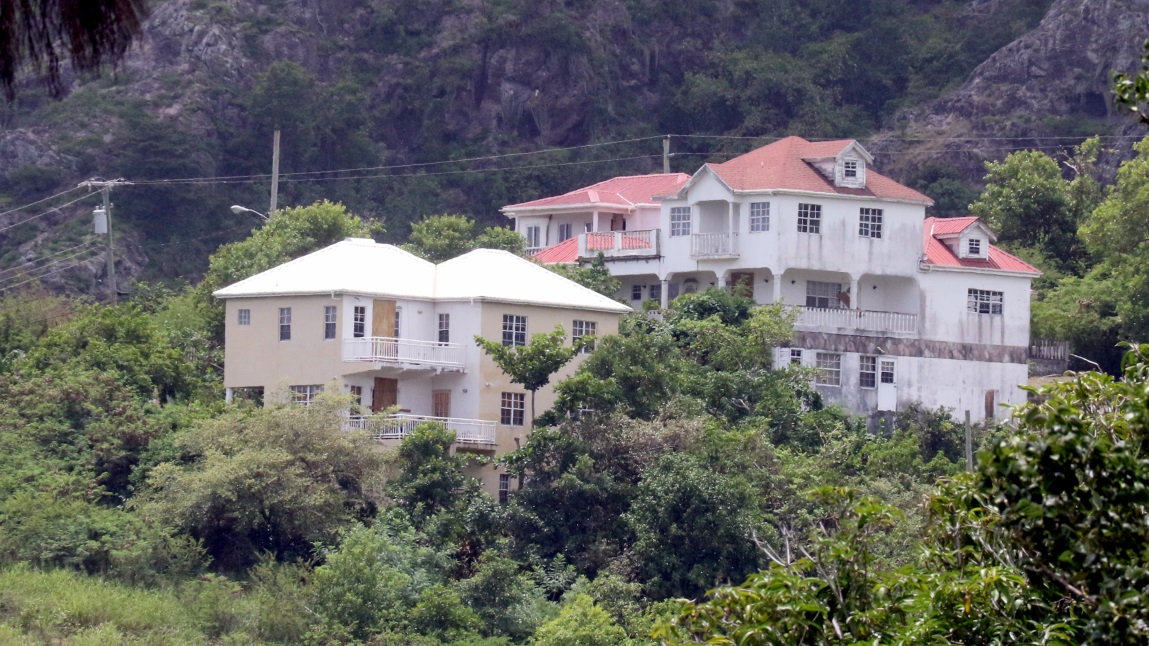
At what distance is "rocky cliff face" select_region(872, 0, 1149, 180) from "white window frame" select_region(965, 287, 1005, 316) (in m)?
29.2

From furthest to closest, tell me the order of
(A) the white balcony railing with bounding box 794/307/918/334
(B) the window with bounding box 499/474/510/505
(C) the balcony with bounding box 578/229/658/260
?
(C) the balcony with bounding box 578/229/658/260
(A) the white balcony railing with bounding box 794/307/918/334
(B) the window with bounding box 499/474/510/505

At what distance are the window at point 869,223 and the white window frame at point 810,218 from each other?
1.06 m

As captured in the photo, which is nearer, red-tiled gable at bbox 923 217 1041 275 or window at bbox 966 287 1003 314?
window at bbox 966 287 1003 314

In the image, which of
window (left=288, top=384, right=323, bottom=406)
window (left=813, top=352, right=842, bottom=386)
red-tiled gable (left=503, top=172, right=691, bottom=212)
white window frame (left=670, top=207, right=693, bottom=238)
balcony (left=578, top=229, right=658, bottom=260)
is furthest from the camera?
red-tiled gable (left=503, top=172, right=691, bottom=212)

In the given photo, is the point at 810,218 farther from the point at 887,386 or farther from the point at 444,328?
the point at 444,328

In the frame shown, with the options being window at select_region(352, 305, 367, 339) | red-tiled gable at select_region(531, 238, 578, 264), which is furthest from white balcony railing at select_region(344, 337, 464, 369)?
red-tiled gable at select_region(531, 238, 578, 264)

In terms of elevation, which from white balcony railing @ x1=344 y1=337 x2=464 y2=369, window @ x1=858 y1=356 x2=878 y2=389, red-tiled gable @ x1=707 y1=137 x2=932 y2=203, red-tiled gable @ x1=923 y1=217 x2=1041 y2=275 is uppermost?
red-tiled gable @ x1=707 y1=137 x2=932 y2=203

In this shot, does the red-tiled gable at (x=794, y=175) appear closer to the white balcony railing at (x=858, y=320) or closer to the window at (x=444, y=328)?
the white balcony railing at (x=858, y=320)

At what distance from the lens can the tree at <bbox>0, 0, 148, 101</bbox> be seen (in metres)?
9.65

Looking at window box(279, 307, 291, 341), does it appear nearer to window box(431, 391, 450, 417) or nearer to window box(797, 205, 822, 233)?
window box(431, 391, 450, 417)

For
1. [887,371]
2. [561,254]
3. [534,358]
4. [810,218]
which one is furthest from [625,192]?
[534,358]

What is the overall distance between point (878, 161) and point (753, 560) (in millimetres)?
44221

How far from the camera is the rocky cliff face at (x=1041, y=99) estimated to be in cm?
8131

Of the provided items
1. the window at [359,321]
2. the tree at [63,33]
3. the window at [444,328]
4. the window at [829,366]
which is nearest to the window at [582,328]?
the window at [444,328]
